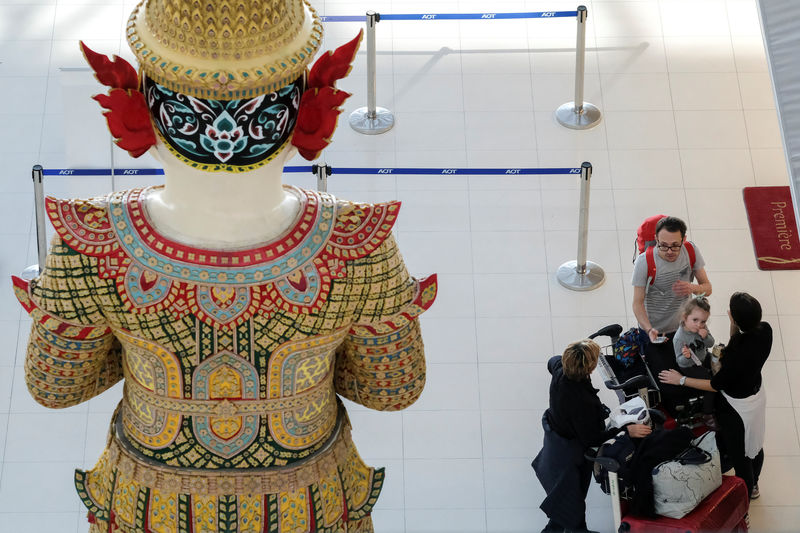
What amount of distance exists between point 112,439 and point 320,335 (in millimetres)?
842

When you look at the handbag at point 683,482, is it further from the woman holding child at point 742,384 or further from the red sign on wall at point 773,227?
the red sign on wall at point 773,227

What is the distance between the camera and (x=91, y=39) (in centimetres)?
982

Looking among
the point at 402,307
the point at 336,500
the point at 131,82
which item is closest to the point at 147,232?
the point at 131,82

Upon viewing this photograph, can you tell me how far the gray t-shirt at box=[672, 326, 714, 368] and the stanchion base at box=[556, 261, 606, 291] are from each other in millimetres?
1349

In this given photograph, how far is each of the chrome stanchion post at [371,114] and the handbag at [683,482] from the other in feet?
12.7

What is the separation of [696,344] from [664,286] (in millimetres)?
488

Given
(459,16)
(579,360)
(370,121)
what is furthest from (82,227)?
(459,16)

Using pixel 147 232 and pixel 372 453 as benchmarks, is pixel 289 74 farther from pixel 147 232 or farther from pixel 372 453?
pixel 372 453

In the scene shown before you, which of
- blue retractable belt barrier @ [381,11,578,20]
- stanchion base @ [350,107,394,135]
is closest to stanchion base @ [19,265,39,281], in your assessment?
stanchion base @ [350,107,394,135]

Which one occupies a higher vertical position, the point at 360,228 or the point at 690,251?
the point at 690,251

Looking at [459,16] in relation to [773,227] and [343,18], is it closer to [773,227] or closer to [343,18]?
[343,18]

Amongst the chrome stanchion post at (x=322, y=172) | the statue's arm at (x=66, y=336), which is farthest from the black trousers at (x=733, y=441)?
the statue's arm at (x=66, y=336)

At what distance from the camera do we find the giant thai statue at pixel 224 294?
325cm

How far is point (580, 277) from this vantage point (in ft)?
25.6
